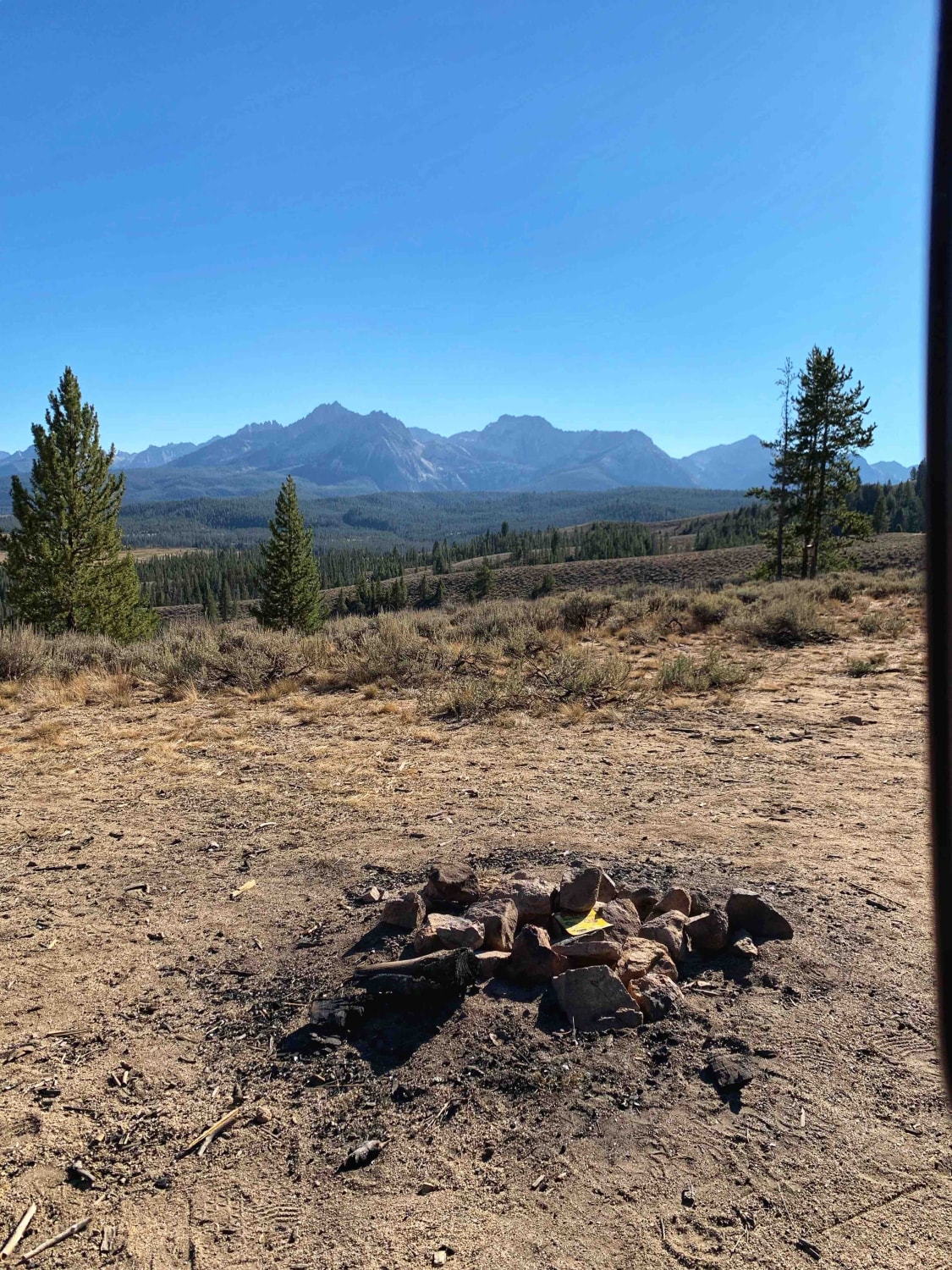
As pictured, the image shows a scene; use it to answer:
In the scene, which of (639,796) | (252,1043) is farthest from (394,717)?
(252,1043)

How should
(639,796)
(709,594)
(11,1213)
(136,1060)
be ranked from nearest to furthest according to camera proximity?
(11,1213) < (136,1060) < (639,796) < (709,594)

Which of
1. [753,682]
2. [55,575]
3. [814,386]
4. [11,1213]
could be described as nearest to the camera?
[11,1213]

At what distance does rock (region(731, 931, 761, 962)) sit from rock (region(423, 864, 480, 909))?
5.00 feet

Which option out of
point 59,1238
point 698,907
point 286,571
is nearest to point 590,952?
point 698,907

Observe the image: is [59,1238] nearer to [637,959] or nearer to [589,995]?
[589,995]

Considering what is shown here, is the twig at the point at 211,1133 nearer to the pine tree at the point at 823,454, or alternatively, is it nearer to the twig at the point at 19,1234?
the twig at the point at 19,1234

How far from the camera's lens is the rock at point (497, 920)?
3900 millimetres

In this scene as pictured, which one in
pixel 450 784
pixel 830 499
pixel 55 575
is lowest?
pixel 450 784

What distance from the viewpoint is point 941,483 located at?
1684 mm

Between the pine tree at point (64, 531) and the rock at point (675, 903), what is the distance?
23.8 metres

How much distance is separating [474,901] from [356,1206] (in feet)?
6.52

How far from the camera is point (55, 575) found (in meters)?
23.0

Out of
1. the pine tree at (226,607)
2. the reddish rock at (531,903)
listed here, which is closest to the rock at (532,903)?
the reddish rock at (531,903)

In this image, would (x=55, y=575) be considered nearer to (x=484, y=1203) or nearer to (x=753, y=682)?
(x=753, y=682)
